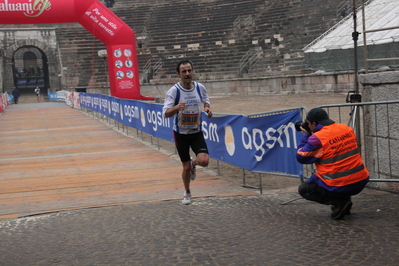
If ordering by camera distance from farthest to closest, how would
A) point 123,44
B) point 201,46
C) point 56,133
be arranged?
point 201,46
point 123,44
point 56,133

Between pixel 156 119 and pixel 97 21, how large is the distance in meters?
13.4

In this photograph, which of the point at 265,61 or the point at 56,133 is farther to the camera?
the point at 265,61

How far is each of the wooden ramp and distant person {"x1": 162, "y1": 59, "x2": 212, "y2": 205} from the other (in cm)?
69

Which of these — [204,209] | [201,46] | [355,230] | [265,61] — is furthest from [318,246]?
[201,46]

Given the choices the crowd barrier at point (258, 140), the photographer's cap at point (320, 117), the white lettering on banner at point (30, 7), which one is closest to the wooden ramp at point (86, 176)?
the crowd barrier at point (258, 140)

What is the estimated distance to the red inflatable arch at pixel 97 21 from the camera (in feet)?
75.9

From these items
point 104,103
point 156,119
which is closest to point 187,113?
point 156,119

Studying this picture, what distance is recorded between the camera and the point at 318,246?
4.71 meters

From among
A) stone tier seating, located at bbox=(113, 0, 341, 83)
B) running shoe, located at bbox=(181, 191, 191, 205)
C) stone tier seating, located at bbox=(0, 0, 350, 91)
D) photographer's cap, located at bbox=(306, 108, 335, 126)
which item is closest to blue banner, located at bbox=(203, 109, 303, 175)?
photographer's cap, located at bbox=(306, 108, 335, 126)

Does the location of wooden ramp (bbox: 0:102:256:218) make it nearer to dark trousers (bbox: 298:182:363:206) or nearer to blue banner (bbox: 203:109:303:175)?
blue banner (bbox: 203:109:303:175)

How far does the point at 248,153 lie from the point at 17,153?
7647mm

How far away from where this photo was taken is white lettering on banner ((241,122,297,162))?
22.7 feet

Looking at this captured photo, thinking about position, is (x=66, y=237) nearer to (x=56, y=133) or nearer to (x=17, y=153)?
(x=17, y=153)

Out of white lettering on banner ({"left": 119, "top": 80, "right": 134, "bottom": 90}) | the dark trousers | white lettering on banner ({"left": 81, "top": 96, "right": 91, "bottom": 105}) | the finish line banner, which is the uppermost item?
white lettering on banner ({"left": 119, "top": 80, "right": 134, "bottom": 90})
